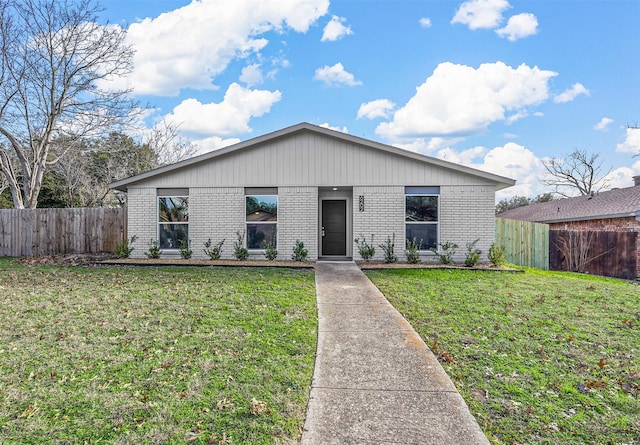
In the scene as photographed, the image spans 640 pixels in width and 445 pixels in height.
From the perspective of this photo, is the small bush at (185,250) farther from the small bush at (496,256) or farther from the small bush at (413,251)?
the small bush at (496,256)

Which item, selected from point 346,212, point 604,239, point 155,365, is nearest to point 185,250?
point 346,212

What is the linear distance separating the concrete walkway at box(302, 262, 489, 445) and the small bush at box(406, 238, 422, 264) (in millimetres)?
5953

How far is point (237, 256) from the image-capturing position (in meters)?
11.2

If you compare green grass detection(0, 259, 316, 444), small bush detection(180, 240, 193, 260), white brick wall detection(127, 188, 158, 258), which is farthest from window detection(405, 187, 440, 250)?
white brick wall detection(127, 188, 158, 258)

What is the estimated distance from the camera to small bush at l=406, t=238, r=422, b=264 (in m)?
10.7

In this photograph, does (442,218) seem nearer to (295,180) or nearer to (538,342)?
(295,180)

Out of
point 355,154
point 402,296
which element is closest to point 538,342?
point 402,296

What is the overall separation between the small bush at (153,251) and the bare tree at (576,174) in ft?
117

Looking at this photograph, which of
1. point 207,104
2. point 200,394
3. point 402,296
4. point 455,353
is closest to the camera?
point 200,394

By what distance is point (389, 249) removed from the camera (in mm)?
10844

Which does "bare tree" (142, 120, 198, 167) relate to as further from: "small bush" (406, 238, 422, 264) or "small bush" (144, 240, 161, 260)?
"small bush" (406, 238, 422, 264)

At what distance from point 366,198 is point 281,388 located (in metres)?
8.65

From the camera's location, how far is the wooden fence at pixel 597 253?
39.3 feet

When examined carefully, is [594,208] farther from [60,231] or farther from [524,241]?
[60,231]
